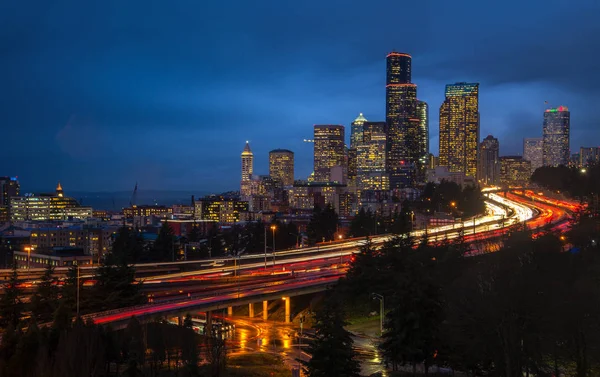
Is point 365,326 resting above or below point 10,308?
below

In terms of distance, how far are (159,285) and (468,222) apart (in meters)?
58.4

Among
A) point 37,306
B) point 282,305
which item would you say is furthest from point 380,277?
point 37,306

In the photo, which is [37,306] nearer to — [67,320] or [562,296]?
[67,320]

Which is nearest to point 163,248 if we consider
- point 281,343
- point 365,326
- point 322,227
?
point 322,227

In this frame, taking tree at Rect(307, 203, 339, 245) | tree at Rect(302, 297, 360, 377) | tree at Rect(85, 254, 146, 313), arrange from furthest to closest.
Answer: tree at Rect(307, 203, 339, 245) < tree at Rect(85, 254, 146, 313) < tree at Rect(302, 297, 360, 377)

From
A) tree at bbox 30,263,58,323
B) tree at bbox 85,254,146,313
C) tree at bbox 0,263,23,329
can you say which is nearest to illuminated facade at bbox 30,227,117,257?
tree at bbox 85,254,146,313

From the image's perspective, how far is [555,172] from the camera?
A: 425ft

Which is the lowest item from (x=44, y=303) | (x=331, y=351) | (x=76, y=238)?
(x=76, y=238)

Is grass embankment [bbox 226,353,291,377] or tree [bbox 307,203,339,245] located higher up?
tree [bbox 307,203,339,245]

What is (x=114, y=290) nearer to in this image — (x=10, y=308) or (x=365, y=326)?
(x=10, y=308)

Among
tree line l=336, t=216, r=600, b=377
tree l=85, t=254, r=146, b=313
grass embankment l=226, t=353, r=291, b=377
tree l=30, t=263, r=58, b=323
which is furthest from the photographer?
tree l=85, t=254, r=146, b=313

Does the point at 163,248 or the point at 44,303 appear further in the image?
the point at 163,248

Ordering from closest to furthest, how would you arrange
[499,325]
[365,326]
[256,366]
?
[499,325]
[256,366]
[365,326]

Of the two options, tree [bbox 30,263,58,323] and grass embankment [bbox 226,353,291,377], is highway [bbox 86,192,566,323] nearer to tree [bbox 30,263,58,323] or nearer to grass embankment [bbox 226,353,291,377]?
tree [bbox 30,263,58,323]
